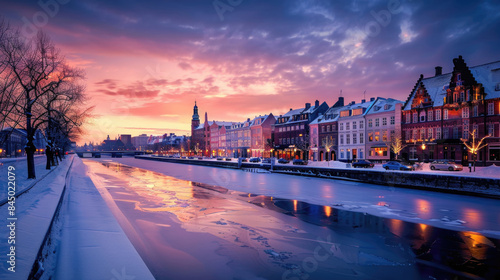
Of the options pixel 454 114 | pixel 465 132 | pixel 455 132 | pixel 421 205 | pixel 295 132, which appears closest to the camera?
pixel 421 205

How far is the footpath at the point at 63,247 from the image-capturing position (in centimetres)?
749

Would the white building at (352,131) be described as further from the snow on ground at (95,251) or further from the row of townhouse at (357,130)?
the snow on ground at (95,251)

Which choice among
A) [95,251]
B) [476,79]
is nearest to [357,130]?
[476,79]

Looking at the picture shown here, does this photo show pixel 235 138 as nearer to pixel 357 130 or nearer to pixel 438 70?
pixel 357 130

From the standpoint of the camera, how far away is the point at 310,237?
43.2ft

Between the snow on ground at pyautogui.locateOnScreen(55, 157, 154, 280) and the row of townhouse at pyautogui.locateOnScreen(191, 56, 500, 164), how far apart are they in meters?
46.2

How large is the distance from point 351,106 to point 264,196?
50.3 meters

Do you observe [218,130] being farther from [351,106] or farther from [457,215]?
[457,215]

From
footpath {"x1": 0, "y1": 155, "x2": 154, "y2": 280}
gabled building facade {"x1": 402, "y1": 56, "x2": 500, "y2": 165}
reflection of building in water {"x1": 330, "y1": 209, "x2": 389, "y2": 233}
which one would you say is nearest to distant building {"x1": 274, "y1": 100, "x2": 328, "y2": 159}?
gabled building facade {"x1": 402, "y1": 56, "x2": 500, "y2": 165}

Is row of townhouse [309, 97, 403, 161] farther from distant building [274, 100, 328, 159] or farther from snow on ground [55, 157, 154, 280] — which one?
snow on ground [55, 157, 154, 280]

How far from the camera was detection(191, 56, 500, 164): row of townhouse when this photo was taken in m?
43.6

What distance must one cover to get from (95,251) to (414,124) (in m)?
56.0

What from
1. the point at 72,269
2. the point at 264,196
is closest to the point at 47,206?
the point at 72,269

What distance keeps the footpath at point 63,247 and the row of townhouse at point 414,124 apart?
4641cm
